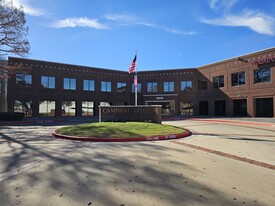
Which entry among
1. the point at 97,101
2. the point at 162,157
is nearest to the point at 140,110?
the point at 162,157

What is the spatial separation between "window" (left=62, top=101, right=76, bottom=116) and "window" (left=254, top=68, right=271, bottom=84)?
2842 centimetres

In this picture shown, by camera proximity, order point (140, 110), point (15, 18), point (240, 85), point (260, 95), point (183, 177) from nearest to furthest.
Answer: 1. point (183, 177)
2. point (140, 110)
3. point (15, 18)
4. point (260, 95)
5. point (240, 85)

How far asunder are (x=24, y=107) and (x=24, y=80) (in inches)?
161

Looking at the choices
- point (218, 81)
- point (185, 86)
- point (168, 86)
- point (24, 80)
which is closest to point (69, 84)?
point (24, 80)

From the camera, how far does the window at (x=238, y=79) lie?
35.5 meters

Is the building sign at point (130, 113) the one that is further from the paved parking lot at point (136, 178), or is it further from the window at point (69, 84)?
the window at point (69, 84)

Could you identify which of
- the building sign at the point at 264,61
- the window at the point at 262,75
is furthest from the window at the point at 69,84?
the window at the point at 262,75

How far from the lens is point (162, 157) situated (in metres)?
8.52

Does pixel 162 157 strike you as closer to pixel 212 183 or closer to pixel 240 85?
pixel 212 183

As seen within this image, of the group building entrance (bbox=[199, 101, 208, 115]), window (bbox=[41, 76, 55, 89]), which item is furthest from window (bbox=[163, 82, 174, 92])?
window (bbox=[41, 76, 55, 89])

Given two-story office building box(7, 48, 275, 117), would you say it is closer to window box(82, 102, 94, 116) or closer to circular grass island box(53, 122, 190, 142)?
window box(82, 102, 94, 116)

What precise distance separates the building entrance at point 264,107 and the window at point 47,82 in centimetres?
3072

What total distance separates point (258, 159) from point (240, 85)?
2954 cm

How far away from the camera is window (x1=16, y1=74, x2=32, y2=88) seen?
37.3 m
